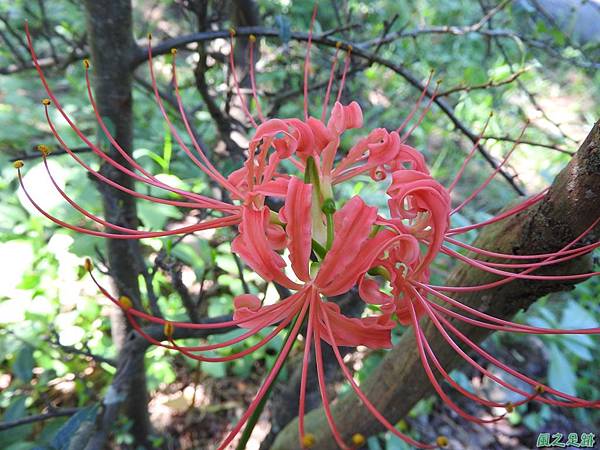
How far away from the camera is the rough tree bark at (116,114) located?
91 centimetres

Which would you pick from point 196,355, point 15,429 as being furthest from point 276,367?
point 15,429

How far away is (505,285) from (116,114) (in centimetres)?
95

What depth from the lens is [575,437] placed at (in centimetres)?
82

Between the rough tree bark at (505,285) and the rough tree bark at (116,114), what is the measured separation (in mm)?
533

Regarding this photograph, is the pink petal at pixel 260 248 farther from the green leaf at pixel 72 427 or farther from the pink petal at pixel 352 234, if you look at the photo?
the green leaf at pixel 72 427

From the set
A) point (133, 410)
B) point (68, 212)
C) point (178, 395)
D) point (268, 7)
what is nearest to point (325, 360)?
point (133, 410)

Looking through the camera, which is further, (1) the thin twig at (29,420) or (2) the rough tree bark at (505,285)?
(1) the thin twig at (29,420)

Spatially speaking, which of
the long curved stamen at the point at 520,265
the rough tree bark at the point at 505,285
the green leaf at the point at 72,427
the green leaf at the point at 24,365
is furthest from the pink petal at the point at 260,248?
the green leaf at the point at 24,365

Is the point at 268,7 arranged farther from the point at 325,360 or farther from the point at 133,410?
the point at 133,410

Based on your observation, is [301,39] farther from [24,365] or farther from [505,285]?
[24,365]

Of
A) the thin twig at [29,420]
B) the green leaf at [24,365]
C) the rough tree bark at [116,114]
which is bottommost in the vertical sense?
the thin twig at [29,420]

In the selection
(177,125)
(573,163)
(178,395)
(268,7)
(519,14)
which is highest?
(268,7)

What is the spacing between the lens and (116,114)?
3.51 ft

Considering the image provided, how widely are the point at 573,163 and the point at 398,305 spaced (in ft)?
0.98
